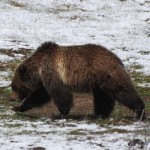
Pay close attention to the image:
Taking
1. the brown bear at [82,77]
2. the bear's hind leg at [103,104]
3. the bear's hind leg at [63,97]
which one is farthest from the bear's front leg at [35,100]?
the bear's hind leg at [103,104]

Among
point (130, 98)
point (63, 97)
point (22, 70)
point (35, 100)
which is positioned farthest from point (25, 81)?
point (130, 98)

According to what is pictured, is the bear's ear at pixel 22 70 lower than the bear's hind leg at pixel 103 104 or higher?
higher

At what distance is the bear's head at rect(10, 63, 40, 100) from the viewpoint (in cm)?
1071

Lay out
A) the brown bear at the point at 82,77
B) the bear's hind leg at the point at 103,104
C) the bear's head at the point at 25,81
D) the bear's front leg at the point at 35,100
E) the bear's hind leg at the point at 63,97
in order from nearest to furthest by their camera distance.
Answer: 1. the brown bear at the point at 82,77
2. the bear's hind leg at the point at 63,97
3. the bear's hind leg at the point at 103,104
4. the bear's head at the point at 25,81
5. the bear's front leg at the point at 35,100

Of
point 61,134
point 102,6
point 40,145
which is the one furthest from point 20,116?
point 102,6

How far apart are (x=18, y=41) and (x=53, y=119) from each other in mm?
12687

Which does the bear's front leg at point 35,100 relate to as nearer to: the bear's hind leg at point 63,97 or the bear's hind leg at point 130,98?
the bear's hind leg at point 63,97

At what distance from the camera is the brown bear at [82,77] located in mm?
9859

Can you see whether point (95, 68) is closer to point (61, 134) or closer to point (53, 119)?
point (53, 119)

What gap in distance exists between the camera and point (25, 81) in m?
10.9

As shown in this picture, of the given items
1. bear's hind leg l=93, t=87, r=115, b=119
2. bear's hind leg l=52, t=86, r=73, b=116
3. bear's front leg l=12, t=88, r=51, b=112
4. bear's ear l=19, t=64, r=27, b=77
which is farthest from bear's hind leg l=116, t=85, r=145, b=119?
bear's ear l=19, t=64, r=27, b=77

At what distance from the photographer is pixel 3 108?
11258mm

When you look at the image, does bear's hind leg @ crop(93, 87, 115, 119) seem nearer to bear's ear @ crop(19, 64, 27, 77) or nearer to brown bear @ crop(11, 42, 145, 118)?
brown bear @ crop(11, 42, 145, 118)

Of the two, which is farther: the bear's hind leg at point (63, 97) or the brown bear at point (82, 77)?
the bear's hind leg at point (63, 97)
